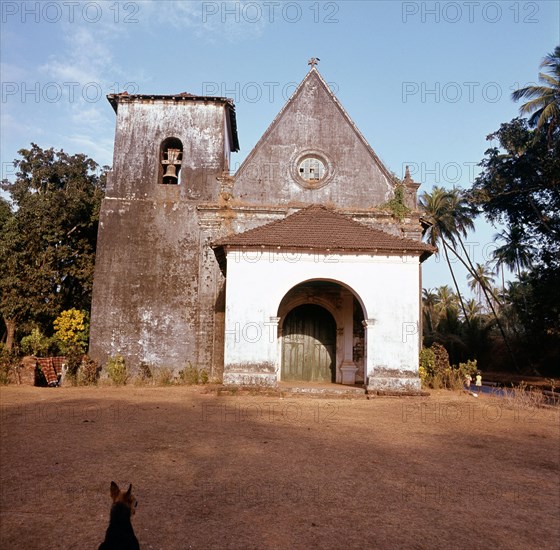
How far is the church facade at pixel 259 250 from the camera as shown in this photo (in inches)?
547

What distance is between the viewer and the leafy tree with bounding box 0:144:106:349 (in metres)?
19.2

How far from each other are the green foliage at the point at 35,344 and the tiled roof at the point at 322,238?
8625 millimetres

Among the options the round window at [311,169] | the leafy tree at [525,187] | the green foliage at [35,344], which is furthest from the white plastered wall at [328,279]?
the leafy tree at [525,187]

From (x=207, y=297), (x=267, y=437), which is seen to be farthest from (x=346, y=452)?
(x=207, y=297)

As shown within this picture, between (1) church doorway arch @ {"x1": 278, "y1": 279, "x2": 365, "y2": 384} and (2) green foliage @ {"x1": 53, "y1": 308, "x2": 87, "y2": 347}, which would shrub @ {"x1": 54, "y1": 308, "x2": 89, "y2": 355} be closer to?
(2) green foliage @ {"x1": 53, "y1": 308, "x2": 87, "y2": 347}

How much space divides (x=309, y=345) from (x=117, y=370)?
6201 mm

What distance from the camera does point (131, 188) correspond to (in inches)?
700

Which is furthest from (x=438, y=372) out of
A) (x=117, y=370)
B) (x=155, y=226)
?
(x=155, y=226)

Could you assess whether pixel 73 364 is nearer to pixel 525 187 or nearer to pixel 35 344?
pixel 35 344

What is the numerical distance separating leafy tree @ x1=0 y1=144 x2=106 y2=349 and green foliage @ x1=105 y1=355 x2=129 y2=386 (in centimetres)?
513

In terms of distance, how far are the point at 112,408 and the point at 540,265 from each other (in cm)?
2223

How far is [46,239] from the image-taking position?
65.4 feet

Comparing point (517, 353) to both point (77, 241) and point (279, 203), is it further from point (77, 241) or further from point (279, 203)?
point (77, 241)

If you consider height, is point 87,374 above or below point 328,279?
below
